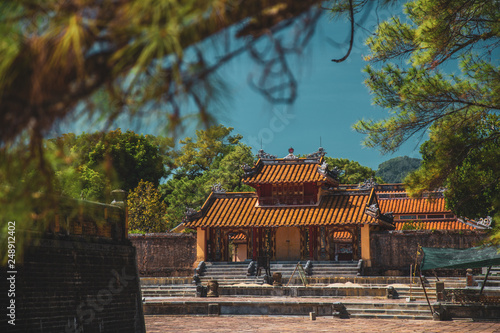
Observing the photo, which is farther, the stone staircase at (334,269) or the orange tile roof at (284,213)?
the orange tile roof at (284,213)

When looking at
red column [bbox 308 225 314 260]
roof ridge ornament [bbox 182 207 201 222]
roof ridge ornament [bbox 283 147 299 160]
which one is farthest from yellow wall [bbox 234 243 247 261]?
red column [bbox 308 225 314 260]

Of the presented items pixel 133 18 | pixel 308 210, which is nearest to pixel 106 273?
pixel 133 18

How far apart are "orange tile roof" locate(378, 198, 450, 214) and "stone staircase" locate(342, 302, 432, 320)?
54.7ft

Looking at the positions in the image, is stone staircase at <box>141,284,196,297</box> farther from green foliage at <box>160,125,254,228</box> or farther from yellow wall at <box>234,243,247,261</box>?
yellow wall at <box>234,243,247,261</box>

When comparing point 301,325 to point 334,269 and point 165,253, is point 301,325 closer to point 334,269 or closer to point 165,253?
point 334,269

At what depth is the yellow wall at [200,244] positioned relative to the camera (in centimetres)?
2864

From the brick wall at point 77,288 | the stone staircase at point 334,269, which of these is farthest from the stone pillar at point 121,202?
the stone staircase at point 334,269

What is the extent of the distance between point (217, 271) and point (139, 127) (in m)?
24.3

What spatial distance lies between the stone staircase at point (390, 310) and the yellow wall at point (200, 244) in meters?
12.5

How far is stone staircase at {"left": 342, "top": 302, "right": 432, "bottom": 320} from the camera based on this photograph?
15.9 m

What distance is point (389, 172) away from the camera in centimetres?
11112

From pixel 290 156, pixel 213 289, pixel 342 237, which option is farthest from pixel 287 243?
pixel 213 289

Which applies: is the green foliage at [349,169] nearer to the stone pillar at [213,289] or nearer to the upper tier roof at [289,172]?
the upper tier roof at [289,172]

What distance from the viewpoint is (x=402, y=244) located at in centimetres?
2633
